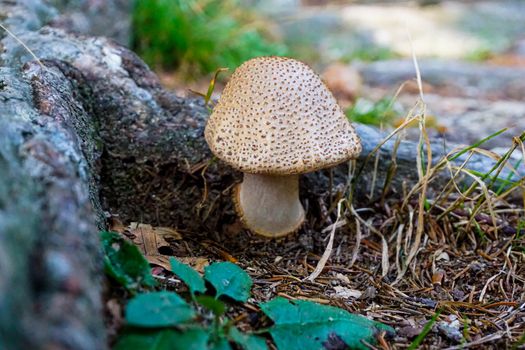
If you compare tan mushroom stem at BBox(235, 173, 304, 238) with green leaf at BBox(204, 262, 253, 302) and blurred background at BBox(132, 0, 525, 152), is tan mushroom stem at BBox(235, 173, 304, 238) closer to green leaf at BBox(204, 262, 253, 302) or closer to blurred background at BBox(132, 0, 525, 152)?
blurred background at BBox(132, 0, 525, 152)

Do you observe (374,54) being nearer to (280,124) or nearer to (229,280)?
(280,124)

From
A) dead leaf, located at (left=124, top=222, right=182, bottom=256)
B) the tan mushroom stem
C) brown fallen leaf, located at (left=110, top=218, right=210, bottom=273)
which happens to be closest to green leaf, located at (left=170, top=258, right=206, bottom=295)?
brown fallen leaf, located at (left=110, top=218, right=210, bottom=273)

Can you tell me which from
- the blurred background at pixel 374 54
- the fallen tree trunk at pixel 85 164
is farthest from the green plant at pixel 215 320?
the blurred background at pixel 374 54

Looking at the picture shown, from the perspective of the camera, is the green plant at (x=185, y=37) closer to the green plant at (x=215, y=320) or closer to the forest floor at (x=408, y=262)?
the forest floor at (x=408, y=262)

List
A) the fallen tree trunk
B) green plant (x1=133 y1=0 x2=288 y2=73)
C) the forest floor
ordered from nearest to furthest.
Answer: the fallen tree trunk → the forest floor → green plant (x1=133 y1=0 x2=288 y2=73)

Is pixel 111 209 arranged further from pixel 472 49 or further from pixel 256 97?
pixel 472 49

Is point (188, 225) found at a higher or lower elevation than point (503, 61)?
lower

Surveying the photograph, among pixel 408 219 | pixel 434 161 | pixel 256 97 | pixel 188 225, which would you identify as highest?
pixel 256 97

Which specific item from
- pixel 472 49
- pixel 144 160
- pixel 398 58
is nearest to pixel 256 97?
pixel 144 160
